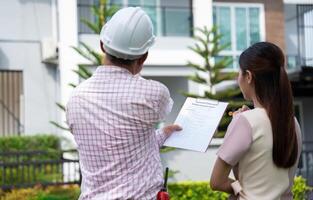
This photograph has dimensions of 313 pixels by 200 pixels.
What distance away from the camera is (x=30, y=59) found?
50.0ft

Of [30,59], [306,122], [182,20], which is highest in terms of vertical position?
[182,20]

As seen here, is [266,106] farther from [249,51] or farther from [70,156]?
[70,156]

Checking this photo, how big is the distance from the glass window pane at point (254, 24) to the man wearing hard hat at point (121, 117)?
1559 centimetres

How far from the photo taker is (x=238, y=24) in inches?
683

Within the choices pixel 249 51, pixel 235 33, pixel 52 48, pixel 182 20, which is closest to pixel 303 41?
pixel 235 33

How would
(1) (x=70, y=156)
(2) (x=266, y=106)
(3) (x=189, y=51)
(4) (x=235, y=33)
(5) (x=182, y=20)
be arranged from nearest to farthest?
(2) (x=266, y=106)
(1) (x=70, y=156)
(3) (x=189, y=51)
(5) (x=182, y=20)
(4) (x=235, y=33)

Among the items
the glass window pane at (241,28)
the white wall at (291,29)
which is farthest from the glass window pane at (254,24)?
the white wall at (291,29)

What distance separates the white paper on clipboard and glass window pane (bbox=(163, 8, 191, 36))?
12946 millimetres

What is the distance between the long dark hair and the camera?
2271 millimetres

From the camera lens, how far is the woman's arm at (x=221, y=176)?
2277 mm

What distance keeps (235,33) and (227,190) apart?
15335 millimetres

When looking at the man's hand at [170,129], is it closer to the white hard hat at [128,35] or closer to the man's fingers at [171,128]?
the man's fingers at [171,128]

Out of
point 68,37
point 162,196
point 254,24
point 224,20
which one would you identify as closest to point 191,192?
point 162,196

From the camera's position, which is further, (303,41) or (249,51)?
(303,41)
